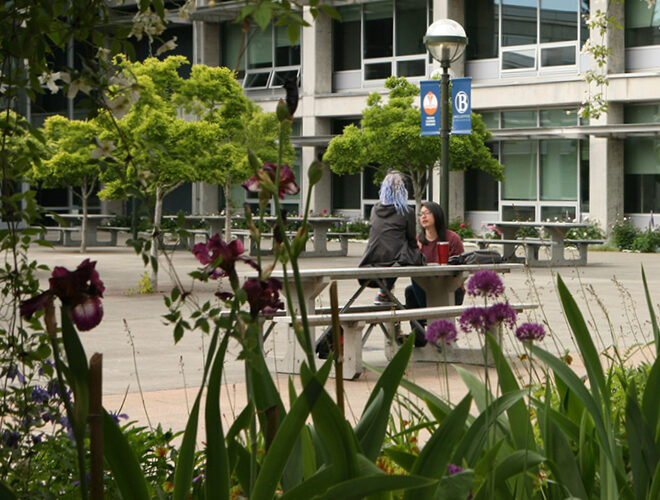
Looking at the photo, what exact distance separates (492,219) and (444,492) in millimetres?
32301

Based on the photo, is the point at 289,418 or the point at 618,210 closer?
the point at 289,418

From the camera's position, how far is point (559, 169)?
107 ft

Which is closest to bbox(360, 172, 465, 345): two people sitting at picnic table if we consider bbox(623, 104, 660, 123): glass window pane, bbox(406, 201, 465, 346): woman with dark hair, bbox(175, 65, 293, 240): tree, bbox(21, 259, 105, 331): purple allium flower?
bbox(406, 201, 465, 346): woman with dark hair

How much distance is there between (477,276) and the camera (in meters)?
2.21

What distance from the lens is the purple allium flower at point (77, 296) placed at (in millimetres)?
1809

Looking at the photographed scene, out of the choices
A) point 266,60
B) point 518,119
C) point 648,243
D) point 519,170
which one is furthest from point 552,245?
point 266,60

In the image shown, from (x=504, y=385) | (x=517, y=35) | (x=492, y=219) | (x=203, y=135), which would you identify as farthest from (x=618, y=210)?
(x=504, y=385)

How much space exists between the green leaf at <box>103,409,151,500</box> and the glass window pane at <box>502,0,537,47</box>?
32.2 metres

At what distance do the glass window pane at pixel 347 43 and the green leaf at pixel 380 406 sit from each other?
116 feet

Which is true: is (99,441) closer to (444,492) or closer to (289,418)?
(289,418)

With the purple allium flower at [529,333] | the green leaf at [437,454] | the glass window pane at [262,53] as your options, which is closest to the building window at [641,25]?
the glass window pane at [262,53]

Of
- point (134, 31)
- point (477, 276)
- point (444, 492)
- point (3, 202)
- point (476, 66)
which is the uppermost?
point (476, 66)

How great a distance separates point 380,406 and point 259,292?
Answer: 1.90 ft

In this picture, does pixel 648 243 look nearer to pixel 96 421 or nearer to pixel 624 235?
pixel 624 235
